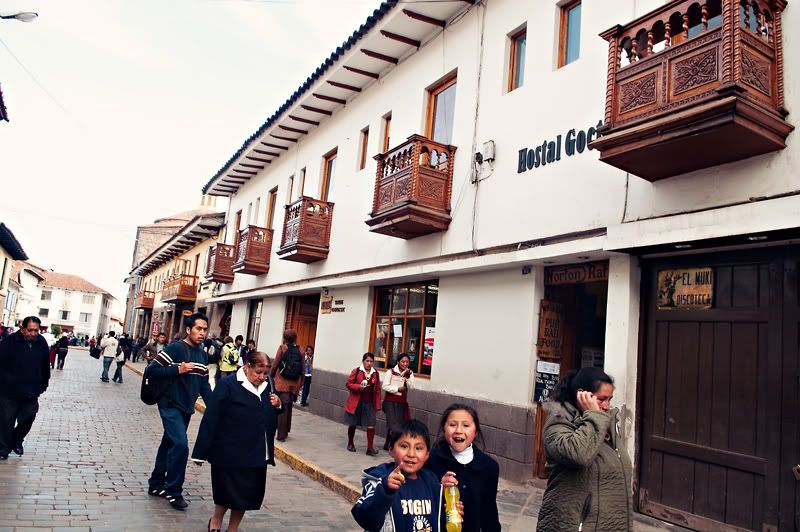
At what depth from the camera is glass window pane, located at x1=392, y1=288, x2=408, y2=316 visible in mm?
12461

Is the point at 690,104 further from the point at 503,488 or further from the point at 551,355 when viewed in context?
the point at 503,488

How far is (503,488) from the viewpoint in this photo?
8031 millimetres

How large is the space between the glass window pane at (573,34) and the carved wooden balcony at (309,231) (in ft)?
25.3

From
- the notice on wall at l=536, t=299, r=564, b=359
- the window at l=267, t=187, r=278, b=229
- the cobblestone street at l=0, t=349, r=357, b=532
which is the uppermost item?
the window at l=267, t=187, r=278, b=229

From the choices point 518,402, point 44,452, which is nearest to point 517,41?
point 518,402

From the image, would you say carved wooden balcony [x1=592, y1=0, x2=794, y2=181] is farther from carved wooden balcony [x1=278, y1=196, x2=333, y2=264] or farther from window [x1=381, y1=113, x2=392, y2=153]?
carved wooden balcony [x1=278, y1=196, x2=333, y2=264]

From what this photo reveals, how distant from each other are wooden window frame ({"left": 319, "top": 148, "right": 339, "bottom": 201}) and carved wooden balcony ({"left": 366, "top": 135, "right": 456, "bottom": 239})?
213 inches

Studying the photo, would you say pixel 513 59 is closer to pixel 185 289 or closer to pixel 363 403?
pixel 363 403

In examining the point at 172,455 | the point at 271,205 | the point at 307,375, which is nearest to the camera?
the point at 172,455

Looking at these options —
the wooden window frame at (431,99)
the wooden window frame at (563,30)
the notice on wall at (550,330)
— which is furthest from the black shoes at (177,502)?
the wooden window frame at (431,99)

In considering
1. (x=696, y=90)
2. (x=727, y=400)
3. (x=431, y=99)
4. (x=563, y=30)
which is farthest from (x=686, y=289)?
(x=431, y=99)

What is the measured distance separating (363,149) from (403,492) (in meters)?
12.3

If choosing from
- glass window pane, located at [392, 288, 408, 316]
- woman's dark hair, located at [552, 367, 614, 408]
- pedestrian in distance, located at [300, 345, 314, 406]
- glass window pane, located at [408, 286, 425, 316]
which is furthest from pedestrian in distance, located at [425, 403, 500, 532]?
pedestrian in distance, located at [300, 345, 314, 406]

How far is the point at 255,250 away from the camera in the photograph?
1914cm
